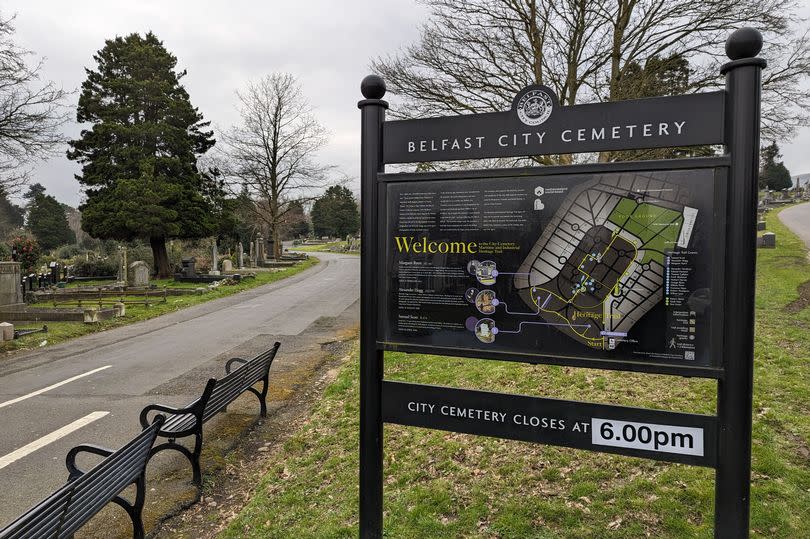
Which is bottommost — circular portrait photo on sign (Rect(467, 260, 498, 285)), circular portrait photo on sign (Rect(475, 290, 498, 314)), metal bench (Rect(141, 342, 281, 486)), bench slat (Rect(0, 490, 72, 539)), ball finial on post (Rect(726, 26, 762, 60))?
metal bench (Rect(141, 342, 281, 486))

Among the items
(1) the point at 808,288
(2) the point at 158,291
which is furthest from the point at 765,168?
(2) the point at 158,291

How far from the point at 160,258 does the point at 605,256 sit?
29.2 metres

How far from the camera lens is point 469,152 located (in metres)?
3.01

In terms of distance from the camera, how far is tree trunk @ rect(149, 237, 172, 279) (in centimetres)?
2750

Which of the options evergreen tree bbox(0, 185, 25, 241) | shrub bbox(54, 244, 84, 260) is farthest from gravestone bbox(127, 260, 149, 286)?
evergreen tree bbox(0, 185, 25, 241)

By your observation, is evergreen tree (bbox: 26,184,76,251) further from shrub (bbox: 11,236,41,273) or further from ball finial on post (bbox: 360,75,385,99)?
ball finial on post (bbox: 360,75,385,99)

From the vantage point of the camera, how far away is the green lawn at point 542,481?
3426 mm

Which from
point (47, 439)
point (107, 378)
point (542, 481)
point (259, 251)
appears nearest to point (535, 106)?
point (542, 481)

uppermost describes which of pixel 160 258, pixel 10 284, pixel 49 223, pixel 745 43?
pixel 49 223

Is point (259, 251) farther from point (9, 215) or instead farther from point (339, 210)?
point (339, 210)

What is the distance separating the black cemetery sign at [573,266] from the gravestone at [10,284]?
16416mm

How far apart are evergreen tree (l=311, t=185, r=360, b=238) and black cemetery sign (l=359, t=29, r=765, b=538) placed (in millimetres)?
77496

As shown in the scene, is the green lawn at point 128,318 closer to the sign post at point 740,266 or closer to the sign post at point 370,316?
the sign post at point 370,316

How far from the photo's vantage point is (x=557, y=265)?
2.79m
